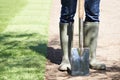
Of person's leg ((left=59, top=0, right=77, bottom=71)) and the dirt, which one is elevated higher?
person's leg ((left=59, top=0, right=77, bottom=71))

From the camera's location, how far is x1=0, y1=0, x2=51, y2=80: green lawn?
541 centimetres

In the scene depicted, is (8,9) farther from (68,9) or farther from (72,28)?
(68,9)

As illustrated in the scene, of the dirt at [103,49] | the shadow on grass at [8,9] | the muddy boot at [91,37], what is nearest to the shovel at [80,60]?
the dirt at [103,49]

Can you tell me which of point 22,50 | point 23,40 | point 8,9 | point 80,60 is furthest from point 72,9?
point 8,9

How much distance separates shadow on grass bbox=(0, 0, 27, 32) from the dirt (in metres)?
1.02

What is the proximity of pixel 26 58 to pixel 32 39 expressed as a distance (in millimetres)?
1412

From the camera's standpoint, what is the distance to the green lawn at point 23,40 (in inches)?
213

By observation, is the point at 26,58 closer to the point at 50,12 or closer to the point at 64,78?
the point at 64,78

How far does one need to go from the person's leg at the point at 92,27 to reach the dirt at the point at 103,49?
0.42 ft

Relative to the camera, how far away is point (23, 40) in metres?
7.31

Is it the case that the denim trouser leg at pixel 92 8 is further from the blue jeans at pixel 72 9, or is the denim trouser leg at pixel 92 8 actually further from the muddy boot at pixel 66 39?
the muddy boot at pixel 66 39

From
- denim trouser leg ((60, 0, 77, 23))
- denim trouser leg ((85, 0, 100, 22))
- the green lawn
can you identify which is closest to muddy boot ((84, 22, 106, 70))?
denim trouser leg ((85, 0, 100, 22))

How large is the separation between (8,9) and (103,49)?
17.2ft

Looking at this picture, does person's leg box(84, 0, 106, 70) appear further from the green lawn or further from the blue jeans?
the green lawn
